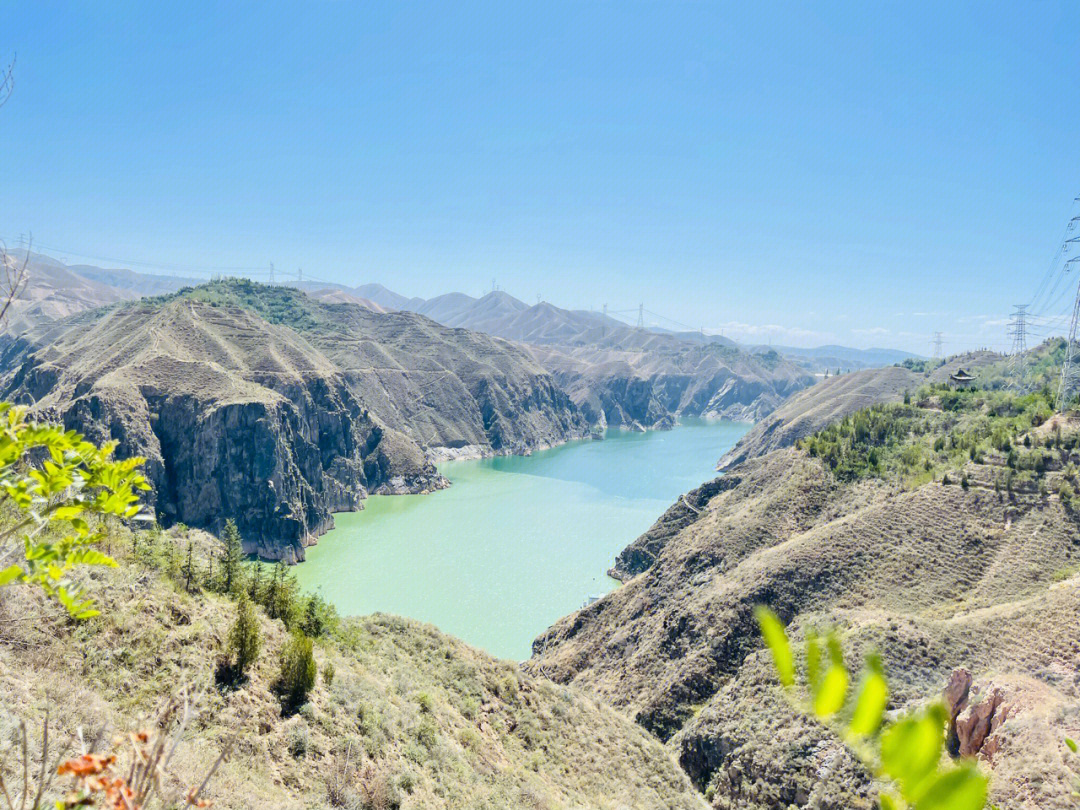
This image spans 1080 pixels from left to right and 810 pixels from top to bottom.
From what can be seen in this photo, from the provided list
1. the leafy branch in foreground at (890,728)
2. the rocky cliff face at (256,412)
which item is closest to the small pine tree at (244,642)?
the leafy branch in foreground at (890,728)

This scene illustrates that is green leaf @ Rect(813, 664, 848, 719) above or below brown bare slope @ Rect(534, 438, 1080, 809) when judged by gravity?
above

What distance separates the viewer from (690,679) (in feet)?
69.8

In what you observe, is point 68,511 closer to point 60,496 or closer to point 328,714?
point 60,496

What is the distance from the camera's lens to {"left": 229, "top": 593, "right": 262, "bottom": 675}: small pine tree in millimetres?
9922

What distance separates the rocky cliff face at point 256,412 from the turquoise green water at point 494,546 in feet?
16.0

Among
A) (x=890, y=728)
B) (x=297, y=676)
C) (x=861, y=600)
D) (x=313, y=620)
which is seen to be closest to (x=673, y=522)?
(x=861, y=600)

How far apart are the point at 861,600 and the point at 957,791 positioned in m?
24.6

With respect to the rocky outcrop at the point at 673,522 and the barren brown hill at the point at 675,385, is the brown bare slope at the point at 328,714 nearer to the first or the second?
the rocky outcrop at the point at 673,522

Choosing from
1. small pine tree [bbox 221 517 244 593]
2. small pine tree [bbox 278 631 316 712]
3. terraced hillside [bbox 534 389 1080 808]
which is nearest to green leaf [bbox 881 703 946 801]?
small pine tree [bbox 278 631 316 712]

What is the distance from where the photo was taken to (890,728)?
1159 millimetres

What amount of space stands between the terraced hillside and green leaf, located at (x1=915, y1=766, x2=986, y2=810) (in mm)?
14994

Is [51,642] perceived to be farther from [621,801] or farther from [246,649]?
[621,801]

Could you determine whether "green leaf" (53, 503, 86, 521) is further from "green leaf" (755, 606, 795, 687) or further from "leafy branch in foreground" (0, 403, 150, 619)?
"green leaf" (755, 606, 795, 687)

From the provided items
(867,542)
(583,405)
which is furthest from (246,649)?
(583,405)
